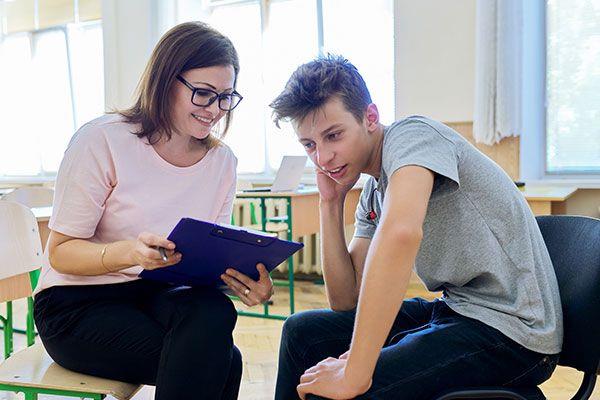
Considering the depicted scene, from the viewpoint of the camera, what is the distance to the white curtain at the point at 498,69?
3.90m

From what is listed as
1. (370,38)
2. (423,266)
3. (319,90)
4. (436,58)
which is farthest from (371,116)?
(370,38)

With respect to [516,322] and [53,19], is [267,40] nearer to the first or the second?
[53,19]

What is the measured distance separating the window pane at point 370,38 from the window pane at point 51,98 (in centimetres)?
293

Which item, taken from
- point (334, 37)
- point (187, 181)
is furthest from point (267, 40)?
point (187, 181)

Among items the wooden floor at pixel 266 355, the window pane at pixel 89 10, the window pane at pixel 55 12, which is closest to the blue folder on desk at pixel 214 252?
the wooden floor at pixel 266 355

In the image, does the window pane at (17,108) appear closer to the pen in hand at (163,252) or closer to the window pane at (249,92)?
the window pane at (249,92)

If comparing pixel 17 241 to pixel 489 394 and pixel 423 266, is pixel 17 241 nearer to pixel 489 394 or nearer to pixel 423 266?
pixel 423 266

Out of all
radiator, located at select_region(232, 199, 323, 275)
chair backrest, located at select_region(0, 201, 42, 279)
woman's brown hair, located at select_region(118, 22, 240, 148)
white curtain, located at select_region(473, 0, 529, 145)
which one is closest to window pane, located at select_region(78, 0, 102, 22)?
radiator, located at select_region(232, 199, 323, 275)

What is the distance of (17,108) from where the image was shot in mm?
6582

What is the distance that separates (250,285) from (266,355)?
67.3 inches

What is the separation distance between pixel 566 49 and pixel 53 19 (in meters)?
4.86

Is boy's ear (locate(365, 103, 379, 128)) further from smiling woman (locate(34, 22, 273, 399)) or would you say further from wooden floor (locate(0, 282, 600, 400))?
wooden floor (locate(0, 282, 600, 400))

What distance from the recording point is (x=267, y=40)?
5223 millimetres

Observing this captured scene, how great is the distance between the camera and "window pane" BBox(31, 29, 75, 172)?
630cm
